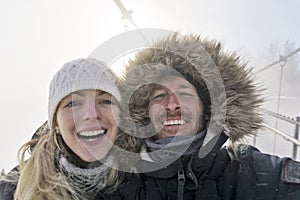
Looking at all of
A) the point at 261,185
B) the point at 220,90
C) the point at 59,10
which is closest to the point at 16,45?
the point at 59,10

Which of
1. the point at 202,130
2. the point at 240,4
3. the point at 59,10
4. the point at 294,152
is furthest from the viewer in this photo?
the point at 240,4

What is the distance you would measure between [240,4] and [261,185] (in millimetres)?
6719

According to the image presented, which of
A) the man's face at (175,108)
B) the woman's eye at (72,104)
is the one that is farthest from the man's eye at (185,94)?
the woman's eye at (72,104)

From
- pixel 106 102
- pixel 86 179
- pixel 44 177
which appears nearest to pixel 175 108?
pixel 106 102

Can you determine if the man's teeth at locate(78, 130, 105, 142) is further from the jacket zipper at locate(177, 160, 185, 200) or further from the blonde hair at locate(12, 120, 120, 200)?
the jacket zipper at locate(177, 160, 185, 200)

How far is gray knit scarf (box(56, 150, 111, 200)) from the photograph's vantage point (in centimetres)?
86

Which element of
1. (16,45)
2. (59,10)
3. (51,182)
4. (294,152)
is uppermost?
(59,10)

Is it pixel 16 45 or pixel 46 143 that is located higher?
pixel 16 45

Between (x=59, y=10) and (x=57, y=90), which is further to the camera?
(x=59, y=10)

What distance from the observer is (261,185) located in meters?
0.79

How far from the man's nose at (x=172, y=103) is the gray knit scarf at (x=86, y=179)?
201mm

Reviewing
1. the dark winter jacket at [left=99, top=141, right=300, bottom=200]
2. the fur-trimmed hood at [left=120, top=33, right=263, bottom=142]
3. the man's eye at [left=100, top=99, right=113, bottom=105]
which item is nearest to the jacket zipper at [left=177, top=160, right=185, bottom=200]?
the dark winter jacket at [left=99, top=141, right=300, bottom=200]

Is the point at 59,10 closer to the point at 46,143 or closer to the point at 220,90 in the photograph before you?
the point at 46,143

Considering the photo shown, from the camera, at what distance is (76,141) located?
0.88 metres
